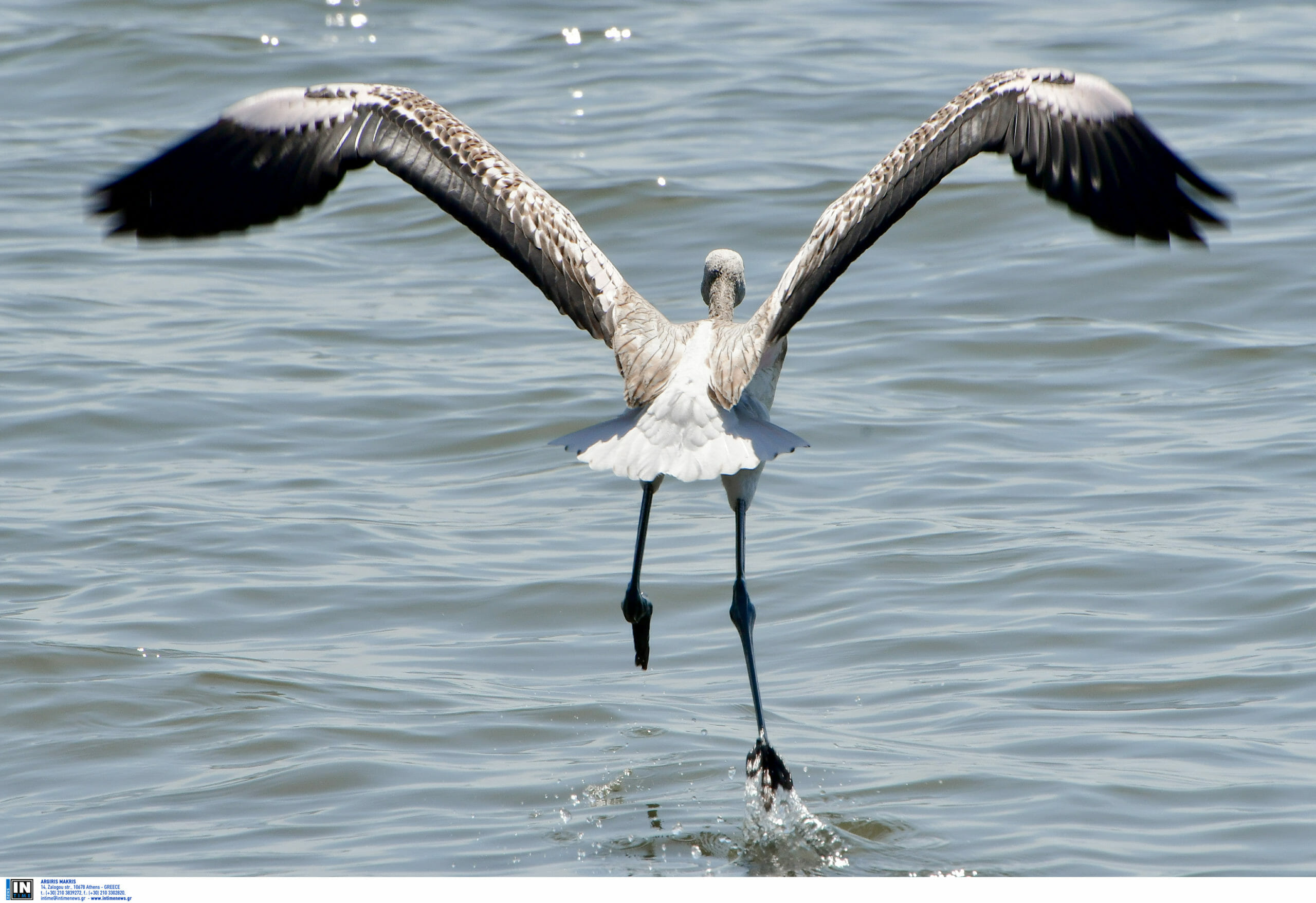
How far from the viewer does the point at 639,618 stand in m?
7.45

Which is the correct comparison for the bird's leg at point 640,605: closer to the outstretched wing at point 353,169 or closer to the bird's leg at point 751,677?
the bird's leg at point 751,677

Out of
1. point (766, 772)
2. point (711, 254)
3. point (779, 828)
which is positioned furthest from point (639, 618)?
point (711, 254)

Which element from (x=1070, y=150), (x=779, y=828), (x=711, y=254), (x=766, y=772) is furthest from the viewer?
(x=711, y=254)

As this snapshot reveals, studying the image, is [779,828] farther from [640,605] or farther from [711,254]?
[711,254]

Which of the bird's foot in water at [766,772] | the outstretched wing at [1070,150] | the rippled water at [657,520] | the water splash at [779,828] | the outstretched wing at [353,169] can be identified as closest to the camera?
the water splash at [779,828]

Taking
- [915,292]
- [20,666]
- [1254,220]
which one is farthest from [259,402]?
[1254,220]

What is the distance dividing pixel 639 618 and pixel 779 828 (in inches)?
51.4

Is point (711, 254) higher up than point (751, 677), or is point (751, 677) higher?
point (711, 254)

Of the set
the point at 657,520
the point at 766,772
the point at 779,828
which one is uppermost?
the point at 657,520

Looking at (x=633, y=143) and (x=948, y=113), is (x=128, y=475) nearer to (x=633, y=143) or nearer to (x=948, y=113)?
(x=948, y=113)

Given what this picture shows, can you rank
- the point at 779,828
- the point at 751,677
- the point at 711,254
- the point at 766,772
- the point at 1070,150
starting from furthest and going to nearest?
the point at 711,254 < the point at 1070,150 < the point at 751,677 < the point at 766,772 < the point at 779,828

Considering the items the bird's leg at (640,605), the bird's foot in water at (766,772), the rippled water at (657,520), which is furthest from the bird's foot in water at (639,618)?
the bird's foot in water at (766,772)

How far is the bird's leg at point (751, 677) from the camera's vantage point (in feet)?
21.4

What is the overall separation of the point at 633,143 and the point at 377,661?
369 inches
